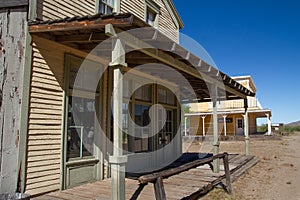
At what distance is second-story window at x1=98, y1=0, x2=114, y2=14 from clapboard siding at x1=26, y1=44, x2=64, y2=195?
2.02m

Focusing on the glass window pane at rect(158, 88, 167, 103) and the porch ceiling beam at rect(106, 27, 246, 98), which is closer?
the porch ceiling beam at rect(106, 27, 246, 98)

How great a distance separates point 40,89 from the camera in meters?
4.50

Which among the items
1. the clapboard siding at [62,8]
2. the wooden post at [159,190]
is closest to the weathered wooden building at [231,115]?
the clapboard siding at [62,8]

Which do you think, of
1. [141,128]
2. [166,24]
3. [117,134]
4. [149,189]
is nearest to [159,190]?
[117,134]

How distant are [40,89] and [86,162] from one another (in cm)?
183

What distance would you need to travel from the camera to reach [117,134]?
3826 millimetres

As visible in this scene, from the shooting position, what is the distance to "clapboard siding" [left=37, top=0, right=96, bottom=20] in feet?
15.3

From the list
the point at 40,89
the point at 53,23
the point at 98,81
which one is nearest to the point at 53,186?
the point at 40,89

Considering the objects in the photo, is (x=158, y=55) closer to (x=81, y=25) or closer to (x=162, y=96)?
(x=81, y=25)

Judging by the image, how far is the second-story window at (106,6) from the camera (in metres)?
6.35

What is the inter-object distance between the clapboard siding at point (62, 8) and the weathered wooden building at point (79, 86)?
0.06 ft

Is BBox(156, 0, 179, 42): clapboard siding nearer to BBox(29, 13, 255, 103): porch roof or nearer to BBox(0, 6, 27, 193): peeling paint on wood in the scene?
BBox(29, 13, 255, 103): porch roof

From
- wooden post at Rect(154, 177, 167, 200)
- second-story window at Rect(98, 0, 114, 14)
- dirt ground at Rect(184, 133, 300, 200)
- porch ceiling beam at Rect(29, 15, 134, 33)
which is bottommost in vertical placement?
dirt ground at Rect(184, 133, 300, 200)

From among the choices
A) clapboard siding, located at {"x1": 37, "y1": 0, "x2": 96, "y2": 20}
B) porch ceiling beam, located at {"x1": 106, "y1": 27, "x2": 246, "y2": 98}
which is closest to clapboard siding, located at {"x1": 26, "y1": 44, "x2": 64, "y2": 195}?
clapboard siding, located at {"x1": 37, "y1": 0, "x2": 96, "y2": 20}
